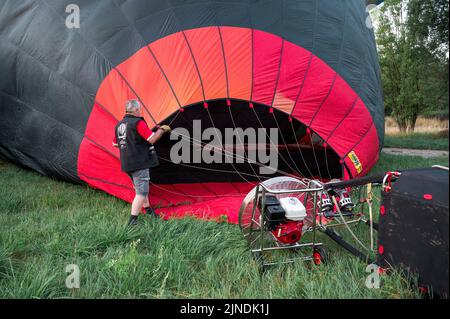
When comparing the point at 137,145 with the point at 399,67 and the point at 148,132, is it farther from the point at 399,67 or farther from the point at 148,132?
the point at 399,67

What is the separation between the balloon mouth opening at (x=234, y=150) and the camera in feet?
15.7

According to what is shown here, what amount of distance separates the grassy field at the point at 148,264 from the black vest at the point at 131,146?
16.7 inches

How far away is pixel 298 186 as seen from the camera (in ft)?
8.68

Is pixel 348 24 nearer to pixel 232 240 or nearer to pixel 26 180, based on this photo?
pixel 232 240

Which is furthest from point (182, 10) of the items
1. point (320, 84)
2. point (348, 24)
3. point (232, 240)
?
point (232, 240)

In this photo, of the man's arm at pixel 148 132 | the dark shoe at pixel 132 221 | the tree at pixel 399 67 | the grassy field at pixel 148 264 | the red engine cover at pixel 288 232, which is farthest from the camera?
the tree at pixel 399 67

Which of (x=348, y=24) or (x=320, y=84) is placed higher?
(x=348, y=24)

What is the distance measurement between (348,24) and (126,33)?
7.91 feet

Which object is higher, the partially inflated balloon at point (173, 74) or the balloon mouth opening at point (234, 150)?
the partially inflated balloon at point (173, 74)

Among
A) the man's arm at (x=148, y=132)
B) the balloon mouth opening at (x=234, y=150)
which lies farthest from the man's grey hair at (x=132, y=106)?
the balloon mouth opening at (x=234, y=150)

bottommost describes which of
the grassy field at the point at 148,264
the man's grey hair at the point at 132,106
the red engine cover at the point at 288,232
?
the grassy field at the point at 148,264

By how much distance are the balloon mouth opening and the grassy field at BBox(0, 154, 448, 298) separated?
1.73 m

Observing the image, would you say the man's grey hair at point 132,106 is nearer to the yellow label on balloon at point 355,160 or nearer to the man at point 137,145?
the man at point 137,145

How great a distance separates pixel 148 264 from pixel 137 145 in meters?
1.20
